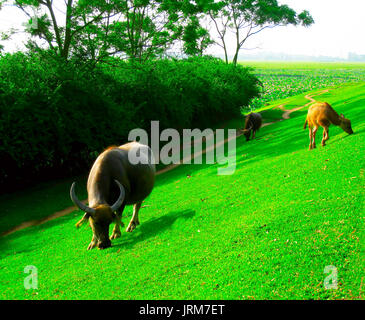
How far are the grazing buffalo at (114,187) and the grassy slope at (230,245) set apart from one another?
768mm

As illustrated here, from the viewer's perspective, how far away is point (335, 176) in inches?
442

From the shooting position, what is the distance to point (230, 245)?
8430 mm

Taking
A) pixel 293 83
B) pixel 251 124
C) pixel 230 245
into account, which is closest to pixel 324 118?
pixel 230 245

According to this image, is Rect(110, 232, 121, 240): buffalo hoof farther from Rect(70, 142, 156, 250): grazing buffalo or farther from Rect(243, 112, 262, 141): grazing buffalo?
Rect(243, 112, 262, 141): grazing buffalo

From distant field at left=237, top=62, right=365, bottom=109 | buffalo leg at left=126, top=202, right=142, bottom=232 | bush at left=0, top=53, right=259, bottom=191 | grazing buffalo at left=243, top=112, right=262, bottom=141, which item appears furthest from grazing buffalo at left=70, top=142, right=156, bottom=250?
distant field at left=237, top=62, right=365, bottom=109

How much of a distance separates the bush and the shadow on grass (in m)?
10.1

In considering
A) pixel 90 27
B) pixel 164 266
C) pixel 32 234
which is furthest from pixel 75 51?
pixel 164 266

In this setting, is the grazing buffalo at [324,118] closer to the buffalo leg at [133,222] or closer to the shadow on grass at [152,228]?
the shadow on grass at [152,228]

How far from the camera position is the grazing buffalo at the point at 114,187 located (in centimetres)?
952

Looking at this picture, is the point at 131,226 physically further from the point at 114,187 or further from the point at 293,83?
the point at 293,83

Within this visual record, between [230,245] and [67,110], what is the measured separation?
54.4 feet

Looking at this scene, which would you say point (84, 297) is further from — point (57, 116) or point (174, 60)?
point (174, 60)

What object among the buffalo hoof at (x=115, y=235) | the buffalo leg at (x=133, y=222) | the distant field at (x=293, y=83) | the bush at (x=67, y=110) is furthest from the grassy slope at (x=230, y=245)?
the distant field at (x=293, y=83)

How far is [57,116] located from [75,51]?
9.13 metres
